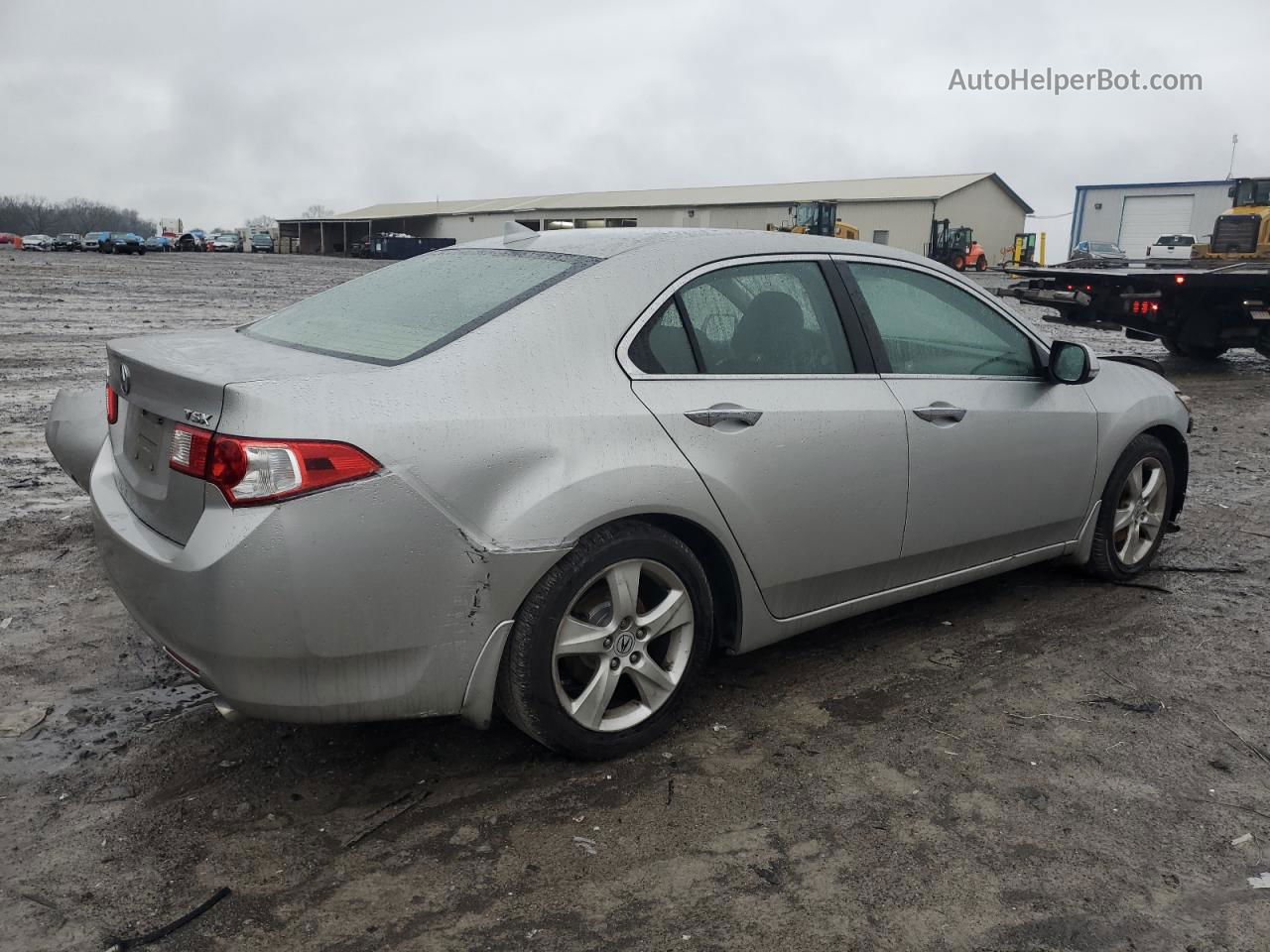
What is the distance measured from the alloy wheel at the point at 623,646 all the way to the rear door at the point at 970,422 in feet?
3.52

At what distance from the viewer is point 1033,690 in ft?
12.8

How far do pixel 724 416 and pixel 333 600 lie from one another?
132cm

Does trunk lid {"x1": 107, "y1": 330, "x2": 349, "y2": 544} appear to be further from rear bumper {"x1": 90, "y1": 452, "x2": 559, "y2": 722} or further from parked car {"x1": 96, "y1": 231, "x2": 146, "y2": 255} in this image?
parked car {"x1": 96, "y1": 231, "x2": 146, "y2": 255}

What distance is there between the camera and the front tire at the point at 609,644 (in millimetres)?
3035

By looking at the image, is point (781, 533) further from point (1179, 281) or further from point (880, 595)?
point (1179, 281)

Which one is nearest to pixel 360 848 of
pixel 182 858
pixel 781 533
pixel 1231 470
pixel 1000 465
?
pixel 182 858

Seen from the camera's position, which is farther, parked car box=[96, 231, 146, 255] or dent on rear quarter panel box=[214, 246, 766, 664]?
parked car box=[96, 231, 146, 255]

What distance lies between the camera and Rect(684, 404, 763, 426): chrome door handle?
3.33 m

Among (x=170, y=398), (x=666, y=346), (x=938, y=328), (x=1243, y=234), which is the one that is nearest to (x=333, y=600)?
(x=170, y=398)

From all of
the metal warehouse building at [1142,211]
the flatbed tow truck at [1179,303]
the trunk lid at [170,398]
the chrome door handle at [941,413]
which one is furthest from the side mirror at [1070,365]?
the metal warehouse building at [1142,211]

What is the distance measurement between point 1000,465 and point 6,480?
220 inches

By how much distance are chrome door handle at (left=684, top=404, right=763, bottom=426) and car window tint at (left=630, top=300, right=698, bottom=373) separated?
0.15 m

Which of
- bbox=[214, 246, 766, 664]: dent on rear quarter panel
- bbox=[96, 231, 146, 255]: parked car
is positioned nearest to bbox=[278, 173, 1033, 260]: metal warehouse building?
bbox=[96, 231, 146, 255]: parked car

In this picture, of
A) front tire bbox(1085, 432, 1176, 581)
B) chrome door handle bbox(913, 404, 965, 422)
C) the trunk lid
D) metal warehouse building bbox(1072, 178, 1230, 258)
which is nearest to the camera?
the trunk lid
